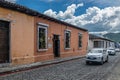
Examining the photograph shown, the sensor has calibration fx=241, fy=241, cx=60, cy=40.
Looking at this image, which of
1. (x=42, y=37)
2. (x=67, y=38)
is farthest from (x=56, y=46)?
(x=42, y=37)

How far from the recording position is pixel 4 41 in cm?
1798

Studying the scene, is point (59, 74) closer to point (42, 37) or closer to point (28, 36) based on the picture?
point (28, 36)

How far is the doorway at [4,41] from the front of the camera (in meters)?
17.6

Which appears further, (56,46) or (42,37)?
(56,46)

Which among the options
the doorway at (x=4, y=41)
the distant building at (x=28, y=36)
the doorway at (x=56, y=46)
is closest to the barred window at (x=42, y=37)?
the distant building at (x=28, y=36)

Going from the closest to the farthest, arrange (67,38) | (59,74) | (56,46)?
1. (59,74)
2. (56,46)
3. (67,38)

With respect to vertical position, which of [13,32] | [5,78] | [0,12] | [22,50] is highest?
[0,12]

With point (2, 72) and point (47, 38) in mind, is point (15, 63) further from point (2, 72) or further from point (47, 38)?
point (47, 38)

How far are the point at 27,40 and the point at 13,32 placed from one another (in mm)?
2493

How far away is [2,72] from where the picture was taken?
1476 cm

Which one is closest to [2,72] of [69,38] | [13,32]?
[13,32]

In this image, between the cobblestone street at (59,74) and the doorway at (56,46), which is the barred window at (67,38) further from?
the cobblestone street at (59,74)

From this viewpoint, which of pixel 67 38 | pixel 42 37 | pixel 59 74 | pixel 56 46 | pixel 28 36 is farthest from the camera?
pixel 67 38

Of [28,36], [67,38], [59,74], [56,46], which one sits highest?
[67,38]
